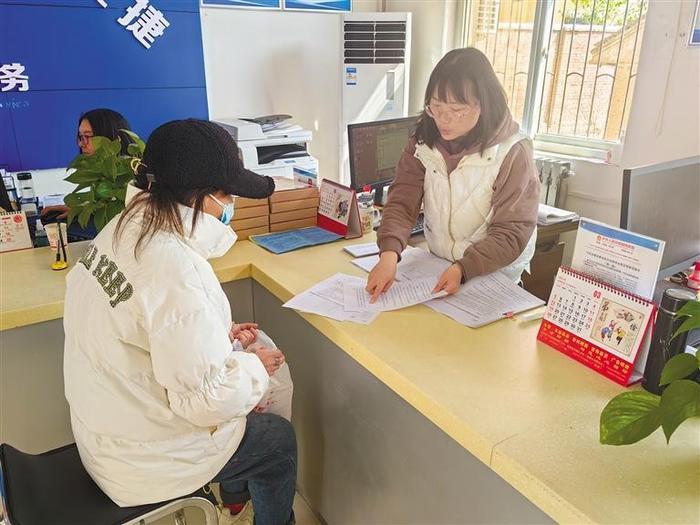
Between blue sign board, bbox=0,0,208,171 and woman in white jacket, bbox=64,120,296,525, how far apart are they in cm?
263

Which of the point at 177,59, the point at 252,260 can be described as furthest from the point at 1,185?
the point at 177,59

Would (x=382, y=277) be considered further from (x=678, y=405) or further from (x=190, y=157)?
(x=678, y=405)

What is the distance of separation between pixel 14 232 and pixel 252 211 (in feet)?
2.48

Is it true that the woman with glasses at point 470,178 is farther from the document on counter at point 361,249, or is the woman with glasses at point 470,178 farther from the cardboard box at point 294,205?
the cardboard box at point 294,205

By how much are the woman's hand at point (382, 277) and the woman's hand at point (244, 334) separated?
0.32 meters

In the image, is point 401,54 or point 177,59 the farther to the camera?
point 401,54

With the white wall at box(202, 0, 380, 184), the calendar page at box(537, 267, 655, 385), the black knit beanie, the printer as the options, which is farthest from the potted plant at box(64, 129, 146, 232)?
the white wall at box(202, 0, 380, 184)

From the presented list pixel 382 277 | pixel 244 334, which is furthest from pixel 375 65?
pixel 244 334

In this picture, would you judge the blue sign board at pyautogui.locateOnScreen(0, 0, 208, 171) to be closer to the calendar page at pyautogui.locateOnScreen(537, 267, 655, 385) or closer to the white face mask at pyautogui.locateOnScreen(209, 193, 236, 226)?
the white face mask at pyautogui.locateOnScreen(209, 193, 236, 226)

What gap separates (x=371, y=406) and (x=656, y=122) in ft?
7.80

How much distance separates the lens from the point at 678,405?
0.78 metres

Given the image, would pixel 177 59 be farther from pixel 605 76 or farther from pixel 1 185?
pixel 605 76

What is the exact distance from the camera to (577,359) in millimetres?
1143

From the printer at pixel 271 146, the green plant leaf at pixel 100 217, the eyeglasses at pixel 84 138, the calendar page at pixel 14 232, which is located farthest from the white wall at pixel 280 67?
the green plant leaf at pixel 100 217
